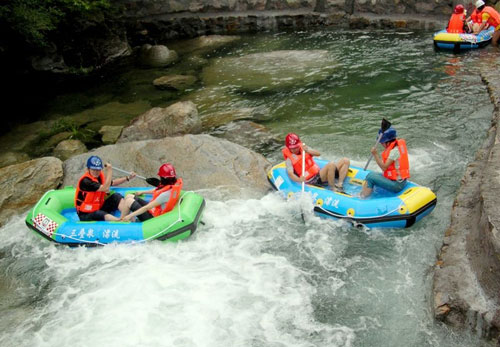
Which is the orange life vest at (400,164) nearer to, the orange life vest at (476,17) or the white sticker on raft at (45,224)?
the white sticker on raft at (45,224)

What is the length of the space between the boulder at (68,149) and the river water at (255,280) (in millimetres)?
2619

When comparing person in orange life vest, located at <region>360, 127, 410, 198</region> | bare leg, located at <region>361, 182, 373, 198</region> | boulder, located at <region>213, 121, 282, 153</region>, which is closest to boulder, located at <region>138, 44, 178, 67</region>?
boulder, located at <region>213, 121, 282, 153</region>

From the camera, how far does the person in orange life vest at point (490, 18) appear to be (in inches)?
547

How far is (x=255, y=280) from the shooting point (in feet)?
21.3

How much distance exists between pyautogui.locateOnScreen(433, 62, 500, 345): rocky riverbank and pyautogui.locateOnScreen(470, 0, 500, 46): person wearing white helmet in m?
8.96

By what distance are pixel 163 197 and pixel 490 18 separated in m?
11.9

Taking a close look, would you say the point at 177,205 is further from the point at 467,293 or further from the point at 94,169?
the point at 467,293

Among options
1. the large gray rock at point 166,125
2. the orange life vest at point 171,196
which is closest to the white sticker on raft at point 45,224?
the orange life vest at point 171,196

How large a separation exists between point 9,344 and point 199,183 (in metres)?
4.05

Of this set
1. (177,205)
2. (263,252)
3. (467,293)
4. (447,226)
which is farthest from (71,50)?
(467,293)

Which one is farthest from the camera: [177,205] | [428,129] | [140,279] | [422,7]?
[422,7]

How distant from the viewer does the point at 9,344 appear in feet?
19.2

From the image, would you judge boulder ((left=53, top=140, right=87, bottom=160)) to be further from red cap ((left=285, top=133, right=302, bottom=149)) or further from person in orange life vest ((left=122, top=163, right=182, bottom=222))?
red cap ((left=285, top=133, right=302, bottom=149))

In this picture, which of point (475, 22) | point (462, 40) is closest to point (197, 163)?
point (462, 40)
